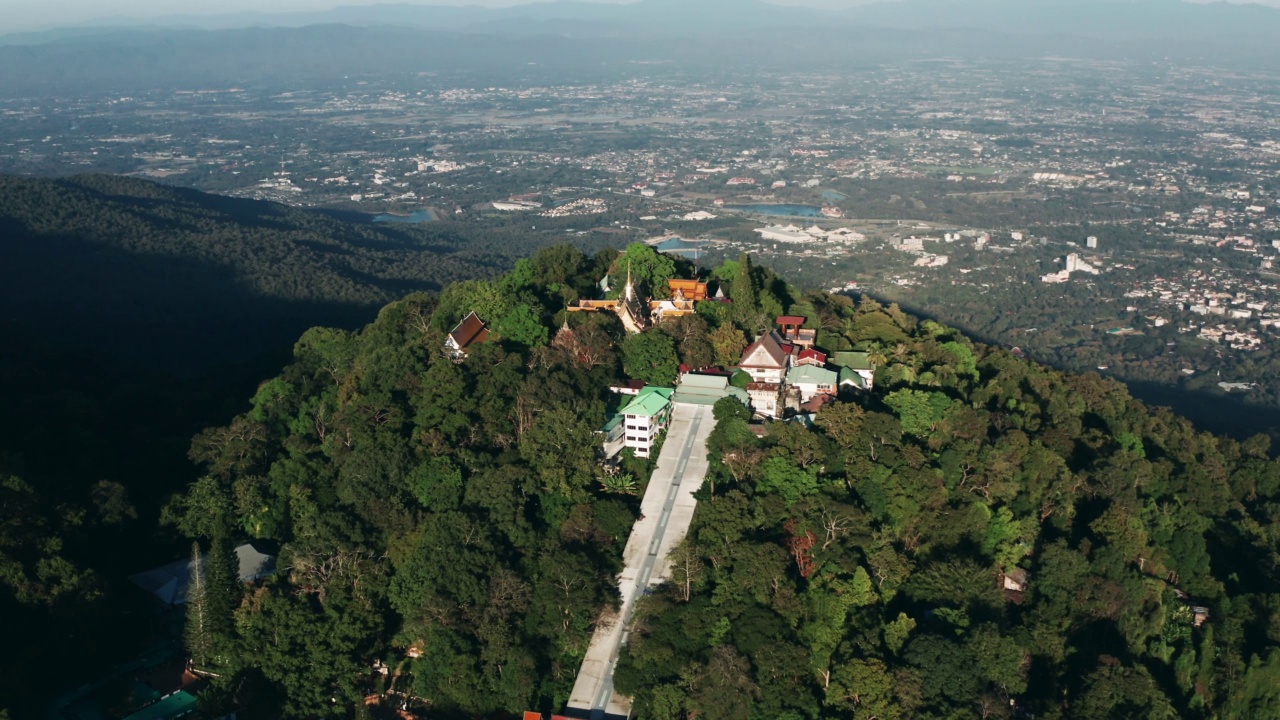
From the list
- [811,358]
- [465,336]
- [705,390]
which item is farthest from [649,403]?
[465,336]

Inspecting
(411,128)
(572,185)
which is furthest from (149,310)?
(411,128)

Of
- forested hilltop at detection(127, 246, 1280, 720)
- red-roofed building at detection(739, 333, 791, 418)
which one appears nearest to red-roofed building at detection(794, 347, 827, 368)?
red-roofed building at detection(739, 333, 791, 418)

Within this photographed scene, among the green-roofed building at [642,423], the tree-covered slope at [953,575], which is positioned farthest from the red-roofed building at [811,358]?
the green-roofed building at [642,423]

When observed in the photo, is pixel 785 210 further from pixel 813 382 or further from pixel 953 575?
pixel 953 575

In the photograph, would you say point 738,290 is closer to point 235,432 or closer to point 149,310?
point 235,432

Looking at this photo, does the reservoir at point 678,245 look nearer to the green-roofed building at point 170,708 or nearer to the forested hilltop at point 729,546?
the forested hilltop at point 729,546
